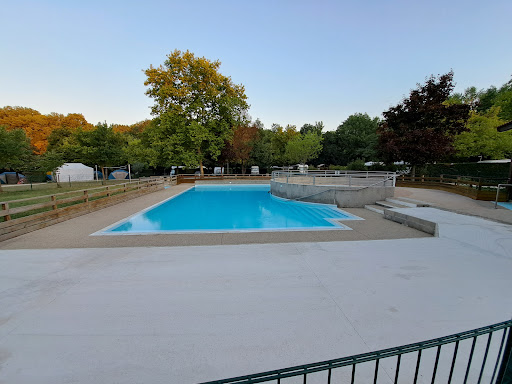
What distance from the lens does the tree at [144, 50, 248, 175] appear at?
981 inches

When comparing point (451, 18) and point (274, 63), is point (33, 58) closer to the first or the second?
point (274, 63)

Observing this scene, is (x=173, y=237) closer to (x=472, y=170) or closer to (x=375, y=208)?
(x=375, y=208)

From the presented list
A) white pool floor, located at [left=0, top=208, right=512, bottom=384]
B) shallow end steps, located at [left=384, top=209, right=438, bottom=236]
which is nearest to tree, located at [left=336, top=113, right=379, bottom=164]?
shallow end steps, located at [left=384, top=209, right=438, bottom=236]

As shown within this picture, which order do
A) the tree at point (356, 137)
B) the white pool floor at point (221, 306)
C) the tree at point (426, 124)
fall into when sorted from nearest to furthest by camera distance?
the white pool floor at point (221, 306)
the tree at point (426, 124)
the tree at point (356, 137)

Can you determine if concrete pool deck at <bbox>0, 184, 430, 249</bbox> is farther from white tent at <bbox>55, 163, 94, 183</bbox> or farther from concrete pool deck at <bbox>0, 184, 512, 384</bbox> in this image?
white tent at <bbox>55, 163, 94, 183</bbox>

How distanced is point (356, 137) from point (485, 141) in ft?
61.5

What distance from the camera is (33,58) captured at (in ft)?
63.4

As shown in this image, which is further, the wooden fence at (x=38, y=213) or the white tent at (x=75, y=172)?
the white tent at (x=75, y=172)

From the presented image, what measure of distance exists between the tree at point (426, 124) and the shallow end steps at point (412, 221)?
11767 mm

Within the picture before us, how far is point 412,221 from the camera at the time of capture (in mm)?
7531

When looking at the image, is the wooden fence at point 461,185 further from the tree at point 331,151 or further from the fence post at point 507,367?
the tree at point 331,151

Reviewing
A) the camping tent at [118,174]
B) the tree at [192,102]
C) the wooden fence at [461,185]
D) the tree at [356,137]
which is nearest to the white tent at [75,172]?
the camping tent at [118,174]

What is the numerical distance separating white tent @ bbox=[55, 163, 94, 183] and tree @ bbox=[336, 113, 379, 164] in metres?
42.0

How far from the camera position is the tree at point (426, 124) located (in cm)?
1714
